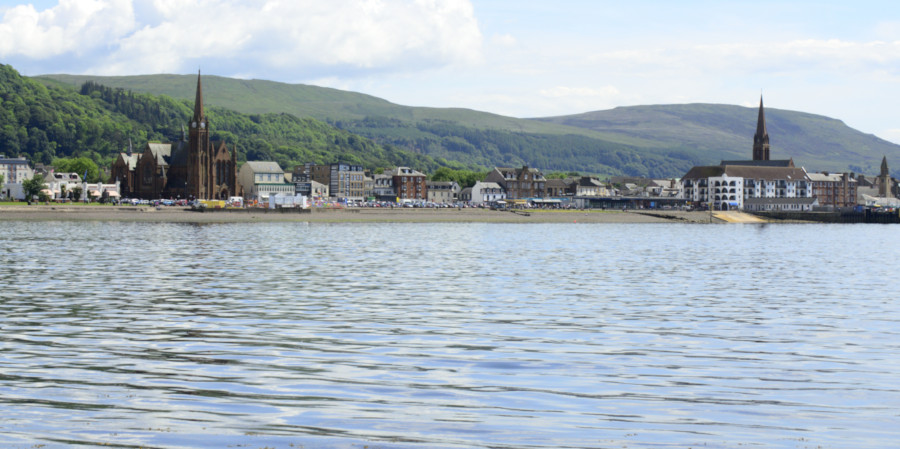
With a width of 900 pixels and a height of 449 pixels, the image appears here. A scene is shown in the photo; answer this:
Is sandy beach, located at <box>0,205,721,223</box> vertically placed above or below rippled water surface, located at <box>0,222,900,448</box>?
above

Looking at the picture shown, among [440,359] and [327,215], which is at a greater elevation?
[327,215]

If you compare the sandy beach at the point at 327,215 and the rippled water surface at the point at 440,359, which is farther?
the sandy beach at the point at 327,215

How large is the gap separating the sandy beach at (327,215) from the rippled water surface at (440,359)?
8113 centimetres

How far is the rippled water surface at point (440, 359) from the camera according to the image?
14.1 metres

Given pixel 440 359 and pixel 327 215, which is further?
pixel 327 215

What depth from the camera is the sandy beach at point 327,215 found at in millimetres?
125312

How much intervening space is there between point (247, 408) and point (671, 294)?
26737 mm

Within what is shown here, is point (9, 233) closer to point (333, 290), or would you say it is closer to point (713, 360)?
point (333, 290)

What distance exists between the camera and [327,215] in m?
147

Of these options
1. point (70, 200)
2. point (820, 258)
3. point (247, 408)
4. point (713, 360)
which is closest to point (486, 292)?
point (713, 360)

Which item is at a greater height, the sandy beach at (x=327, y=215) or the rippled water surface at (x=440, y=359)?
the sandy beach at (x=327, y=215)

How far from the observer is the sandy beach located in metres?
125

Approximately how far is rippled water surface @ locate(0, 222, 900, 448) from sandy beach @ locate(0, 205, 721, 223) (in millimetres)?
81132

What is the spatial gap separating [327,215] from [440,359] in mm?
127859
